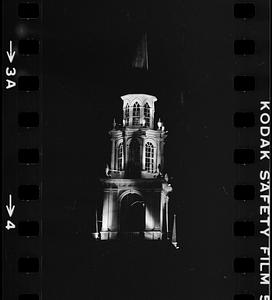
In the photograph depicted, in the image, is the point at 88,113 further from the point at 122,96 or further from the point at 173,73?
the point at 173,73

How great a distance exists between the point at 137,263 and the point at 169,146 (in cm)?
68

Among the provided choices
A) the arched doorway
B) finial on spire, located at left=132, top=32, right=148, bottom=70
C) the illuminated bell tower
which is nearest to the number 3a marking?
the illuminated bell tower

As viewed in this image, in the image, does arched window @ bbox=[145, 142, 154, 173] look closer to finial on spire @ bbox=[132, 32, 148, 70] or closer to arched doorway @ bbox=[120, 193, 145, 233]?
arched doorway @ bbox=[120, 193, 145, 233]

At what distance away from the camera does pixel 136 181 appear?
2.47 meters

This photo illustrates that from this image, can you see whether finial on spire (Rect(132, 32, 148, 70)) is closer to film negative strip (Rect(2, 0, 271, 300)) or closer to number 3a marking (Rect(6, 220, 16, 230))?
film negative strip (Rect(2, 0, 271, 300))

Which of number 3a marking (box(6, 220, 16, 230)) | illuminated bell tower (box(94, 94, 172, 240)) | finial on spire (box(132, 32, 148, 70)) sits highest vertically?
finial on spire (box(132, 32, 148, 70))

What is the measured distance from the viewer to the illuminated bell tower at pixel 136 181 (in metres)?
2.46

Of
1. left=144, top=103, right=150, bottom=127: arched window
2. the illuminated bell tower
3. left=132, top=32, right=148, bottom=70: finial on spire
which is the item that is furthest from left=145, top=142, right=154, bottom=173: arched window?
left=132, top=32, right=148, bottom=70: finial on spire

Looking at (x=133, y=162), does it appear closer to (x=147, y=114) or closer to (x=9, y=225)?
(x=147, y=114)

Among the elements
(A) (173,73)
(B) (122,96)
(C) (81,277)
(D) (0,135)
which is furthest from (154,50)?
(C) (81,277)

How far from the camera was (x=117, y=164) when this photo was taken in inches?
97.0

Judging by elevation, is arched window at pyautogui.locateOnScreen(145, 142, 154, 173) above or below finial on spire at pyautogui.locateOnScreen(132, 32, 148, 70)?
A: below

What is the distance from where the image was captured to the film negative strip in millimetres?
2455

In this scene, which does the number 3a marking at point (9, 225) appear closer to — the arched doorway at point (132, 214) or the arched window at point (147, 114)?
the arched doorway at point (132, 214)
